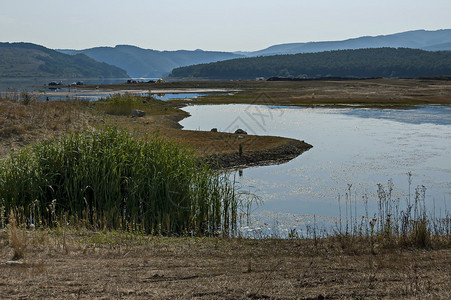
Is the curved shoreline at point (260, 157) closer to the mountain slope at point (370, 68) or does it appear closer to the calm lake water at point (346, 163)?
the calm lake water at point (346, 163)

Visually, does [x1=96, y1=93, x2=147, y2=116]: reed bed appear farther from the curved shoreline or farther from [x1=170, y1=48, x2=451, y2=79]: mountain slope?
[x1=170, y1=48, x2=451, y2=79]: mountain slope

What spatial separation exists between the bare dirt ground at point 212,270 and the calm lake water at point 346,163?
5.71m

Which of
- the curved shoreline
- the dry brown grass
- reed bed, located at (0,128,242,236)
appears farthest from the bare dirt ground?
the curved shoreline

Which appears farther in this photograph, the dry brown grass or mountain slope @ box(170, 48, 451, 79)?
mountain slope @ box(170, 48, 451, 79)

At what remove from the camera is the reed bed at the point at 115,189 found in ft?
40.7

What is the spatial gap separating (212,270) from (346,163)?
1758 cm

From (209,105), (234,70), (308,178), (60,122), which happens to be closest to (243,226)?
(308,178)

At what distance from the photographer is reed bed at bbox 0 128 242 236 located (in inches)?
488

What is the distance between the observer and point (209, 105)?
64.1 metres

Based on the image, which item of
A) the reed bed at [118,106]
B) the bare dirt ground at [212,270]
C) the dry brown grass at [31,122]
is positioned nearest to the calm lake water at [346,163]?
the reed bed at [118,106]

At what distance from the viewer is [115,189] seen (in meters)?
12.8

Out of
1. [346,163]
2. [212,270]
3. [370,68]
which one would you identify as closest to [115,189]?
[212,270]

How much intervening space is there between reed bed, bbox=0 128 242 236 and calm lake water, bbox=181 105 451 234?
2.43 meters

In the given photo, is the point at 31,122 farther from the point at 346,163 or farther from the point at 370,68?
the point at 370,68
